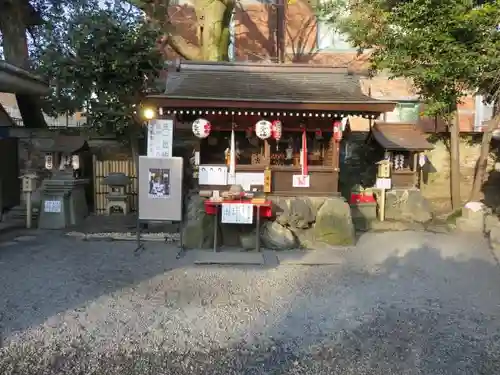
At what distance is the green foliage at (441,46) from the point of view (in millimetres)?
10258

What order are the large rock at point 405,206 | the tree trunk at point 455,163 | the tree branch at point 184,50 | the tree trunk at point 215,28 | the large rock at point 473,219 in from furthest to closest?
the tree branch at point 184,50
the tree trunk at point 215,28
the tree trunk at point 455,163
the large rock at point 405,206
the large rock at point 473,219

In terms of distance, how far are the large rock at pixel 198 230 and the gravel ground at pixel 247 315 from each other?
680 mm

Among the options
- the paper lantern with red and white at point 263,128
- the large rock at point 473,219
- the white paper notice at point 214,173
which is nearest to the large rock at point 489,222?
the large rock at point 473,219

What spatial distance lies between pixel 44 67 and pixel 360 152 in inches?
402

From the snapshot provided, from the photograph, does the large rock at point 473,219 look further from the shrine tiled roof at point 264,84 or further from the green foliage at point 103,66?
the green foliage at point 103,66

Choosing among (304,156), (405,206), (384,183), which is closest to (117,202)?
(304,156)

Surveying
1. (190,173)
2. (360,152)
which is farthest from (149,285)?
(360,152)

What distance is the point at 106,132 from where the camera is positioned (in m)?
13.5

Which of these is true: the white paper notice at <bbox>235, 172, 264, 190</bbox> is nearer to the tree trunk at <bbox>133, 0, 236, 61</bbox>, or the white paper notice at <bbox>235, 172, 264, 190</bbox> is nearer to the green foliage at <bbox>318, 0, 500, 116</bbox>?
the green foliage at <bbox>318, 0, 500, 116</bbox>

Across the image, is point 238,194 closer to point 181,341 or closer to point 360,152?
point 181,341

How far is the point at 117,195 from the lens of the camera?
522 inches

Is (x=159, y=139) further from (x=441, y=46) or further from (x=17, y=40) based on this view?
(x=17, y=40)

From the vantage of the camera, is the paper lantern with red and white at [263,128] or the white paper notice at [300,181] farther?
the white paper notice at [300,181]

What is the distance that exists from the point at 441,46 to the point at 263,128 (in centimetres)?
Answer: 502
